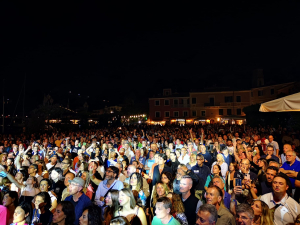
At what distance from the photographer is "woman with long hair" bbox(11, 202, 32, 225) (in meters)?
3.22

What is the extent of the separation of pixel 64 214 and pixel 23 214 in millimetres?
705

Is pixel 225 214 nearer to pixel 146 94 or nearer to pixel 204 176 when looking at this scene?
pixel 204 176

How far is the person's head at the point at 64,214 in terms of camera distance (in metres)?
3.07

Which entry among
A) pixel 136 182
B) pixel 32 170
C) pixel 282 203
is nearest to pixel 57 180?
pixel 32 170

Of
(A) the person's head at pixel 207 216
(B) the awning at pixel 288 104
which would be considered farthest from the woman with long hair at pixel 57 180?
(B) the awning at pixel 288 104

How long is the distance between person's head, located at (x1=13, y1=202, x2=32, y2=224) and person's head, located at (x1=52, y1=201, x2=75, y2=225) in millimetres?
559

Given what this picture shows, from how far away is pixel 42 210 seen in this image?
351cm

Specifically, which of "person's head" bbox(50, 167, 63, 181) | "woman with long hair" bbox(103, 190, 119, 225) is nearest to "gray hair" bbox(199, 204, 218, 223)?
"woman with long hair" bbox(103, 190, 119, 225)

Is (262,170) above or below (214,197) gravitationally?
above

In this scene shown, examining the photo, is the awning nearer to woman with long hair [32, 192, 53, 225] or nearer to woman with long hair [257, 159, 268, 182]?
woman with long hair [257, 159, 268, 182]

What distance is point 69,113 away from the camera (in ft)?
121

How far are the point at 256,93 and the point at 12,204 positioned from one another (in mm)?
39228

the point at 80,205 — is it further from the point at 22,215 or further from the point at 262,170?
the point at 262,170

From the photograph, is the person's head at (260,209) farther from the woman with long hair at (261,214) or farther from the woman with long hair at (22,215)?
the woman with long hair at (22,215)
